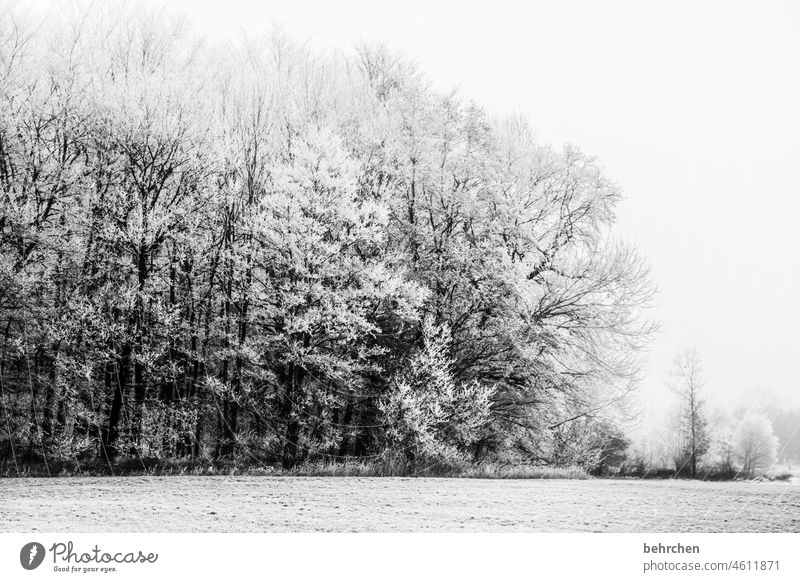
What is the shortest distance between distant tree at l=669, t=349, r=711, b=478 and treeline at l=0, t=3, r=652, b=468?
8.98 ft

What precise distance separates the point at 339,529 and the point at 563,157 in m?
10.4

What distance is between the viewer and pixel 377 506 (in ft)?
25.1

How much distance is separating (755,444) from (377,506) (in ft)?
16.9

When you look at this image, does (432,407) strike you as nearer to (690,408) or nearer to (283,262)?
(283,262)

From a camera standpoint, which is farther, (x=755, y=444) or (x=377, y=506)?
(x=755, y=444)

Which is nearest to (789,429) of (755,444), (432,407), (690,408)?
(755,444)

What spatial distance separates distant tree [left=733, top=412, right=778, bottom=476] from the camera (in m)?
8.33

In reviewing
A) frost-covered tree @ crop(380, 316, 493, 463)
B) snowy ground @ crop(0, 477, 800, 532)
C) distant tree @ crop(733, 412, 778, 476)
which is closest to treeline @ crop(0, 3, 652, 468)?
frost-covered tree @ crop(380, 316, 493, 463)

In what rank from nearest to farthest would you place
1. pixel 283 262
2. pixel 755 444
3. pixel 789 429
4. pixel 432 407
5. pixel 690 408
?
pixel 789 429
pixel 755 444
pixel 690 408
pixel 432 407
pixel 283 262

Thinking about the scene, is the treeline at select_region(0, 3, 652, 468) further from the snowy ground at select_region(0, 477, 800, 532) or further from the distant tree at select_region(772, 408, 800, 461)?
the distant tree at select_region(772, 408, 800, 461)

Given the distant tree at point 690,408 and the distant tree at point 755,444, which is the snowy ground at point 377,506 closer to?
the distant tree at point 755,444

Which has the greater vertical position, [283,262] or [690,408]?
[283,262]
